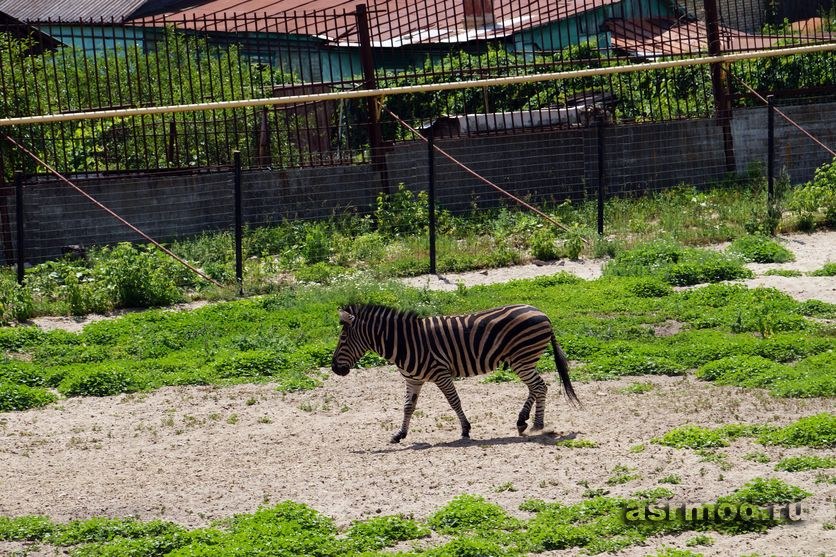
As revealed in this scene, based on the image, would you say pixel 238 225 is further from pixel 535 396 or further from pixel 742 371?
pixel 742 371

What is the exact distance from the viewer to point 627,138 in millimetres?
19922

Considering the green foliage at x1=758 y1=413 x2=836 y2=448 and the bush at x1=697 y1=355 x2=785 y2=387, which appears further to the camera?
the bush at x1=697 y1=355 x2=785 y2=387

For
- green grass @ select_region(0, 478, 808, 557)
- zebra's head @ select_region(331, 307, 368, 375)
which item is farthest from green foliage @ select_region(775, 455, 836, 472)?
zebra's head @ select_region(331, 307, 368, 375)

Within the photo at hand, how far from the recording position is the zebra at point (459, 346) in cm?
1027

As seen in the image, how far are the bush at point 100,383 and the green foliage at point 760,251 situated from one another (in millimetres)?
8101

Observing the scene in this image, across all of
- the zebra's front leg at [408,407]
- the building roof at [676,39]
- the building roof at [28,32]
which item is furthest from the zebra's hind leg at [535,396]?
the building roof at [676,39]

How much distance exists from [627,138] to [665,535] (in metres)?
13.1

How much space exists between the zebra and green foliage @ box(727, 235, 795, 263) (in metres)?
6.66

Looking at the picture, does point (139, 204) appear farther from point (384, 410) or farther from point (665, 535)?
point (665, 535)

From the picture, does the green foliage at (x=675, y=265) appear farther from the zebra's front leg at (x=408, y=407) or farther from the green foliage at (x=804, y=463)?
the green foliage at (x=804, y=463)

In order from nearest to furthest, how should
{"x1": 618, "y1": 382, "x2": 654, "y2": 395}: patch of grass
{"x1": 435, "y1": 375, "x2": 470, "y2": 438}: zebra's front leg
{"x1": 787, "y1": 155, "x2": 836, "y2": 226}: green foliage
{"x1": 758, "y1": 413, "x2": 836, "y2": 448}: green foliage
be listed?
{"x1": 758, "y1": 413, "x2": 836, "y2": 448}: green foliage
{"x1": 435, "y1": 375, "x2": 470, "y2": 438}: zebra's front leg
{"x1": 618, "y1": 382, "x2": 654, "y2": 395}: patch of grass
{"x1": 787, "y1": 155, "x2": 836, "y2": 226}: green foliage

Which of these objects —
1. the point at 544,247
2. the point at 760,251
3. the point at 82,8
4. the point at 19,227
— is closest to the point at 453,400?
the point at 544,247

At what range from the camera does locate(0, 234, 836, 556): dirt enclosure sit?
8.43 meters

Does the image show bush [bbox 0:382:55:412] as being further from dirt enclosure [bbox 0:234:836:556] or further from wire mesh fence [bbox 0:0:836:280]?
wire mesh fence [bbox 0:0:836:280]
